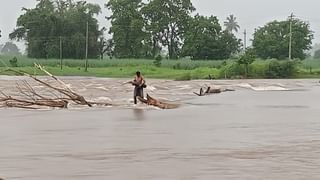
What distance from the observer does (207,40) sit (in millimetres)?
82438

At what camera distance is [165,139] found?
15.6 meters

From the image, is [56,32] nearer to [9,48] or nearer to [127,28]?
[127,28]

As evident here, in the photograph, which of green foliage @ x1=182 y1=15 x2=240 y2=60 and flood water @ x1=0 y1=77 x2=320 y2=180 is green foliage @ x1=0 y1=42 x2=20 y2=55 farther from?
flood water @ x1=0 y1=77 x2=320 y2=180

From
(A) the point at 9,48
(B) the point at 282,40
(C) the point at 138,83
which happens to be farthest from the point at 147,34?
(A) the point at 9,48

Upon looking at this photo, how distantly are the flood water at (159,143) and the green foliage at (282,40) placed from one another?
5771 cm

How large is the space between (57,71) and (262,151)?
187 ft

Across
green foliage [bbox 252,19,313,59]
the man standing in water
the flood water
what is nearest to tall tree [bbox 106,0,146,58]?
green foliage [bbox 252,19,313,59]

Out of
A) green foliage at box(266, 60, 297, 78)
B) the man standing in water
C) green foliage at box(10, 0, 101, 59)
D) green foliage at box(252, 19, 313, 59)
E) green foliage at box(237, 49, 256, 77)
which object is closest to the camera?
the man standing in water

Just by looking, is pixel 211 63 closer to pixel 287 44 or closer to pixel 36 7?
pixel 287 44

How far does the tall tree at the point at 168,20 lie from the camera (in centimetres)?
8919

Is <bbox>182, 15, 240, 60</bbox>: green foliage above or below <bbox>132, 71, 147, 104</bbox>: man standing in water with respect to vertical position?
above

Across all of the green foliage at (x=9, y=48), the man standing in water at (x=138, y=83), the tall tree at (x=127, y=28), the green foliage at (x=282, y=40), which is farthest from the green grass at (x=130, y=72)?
the green foliage at (x=9, y=48)

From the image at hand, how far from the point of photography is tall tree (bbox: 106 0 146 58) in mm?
87562

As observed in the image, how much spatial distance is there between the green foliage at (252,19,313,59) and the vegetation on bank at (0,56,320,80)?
12.2 feet
